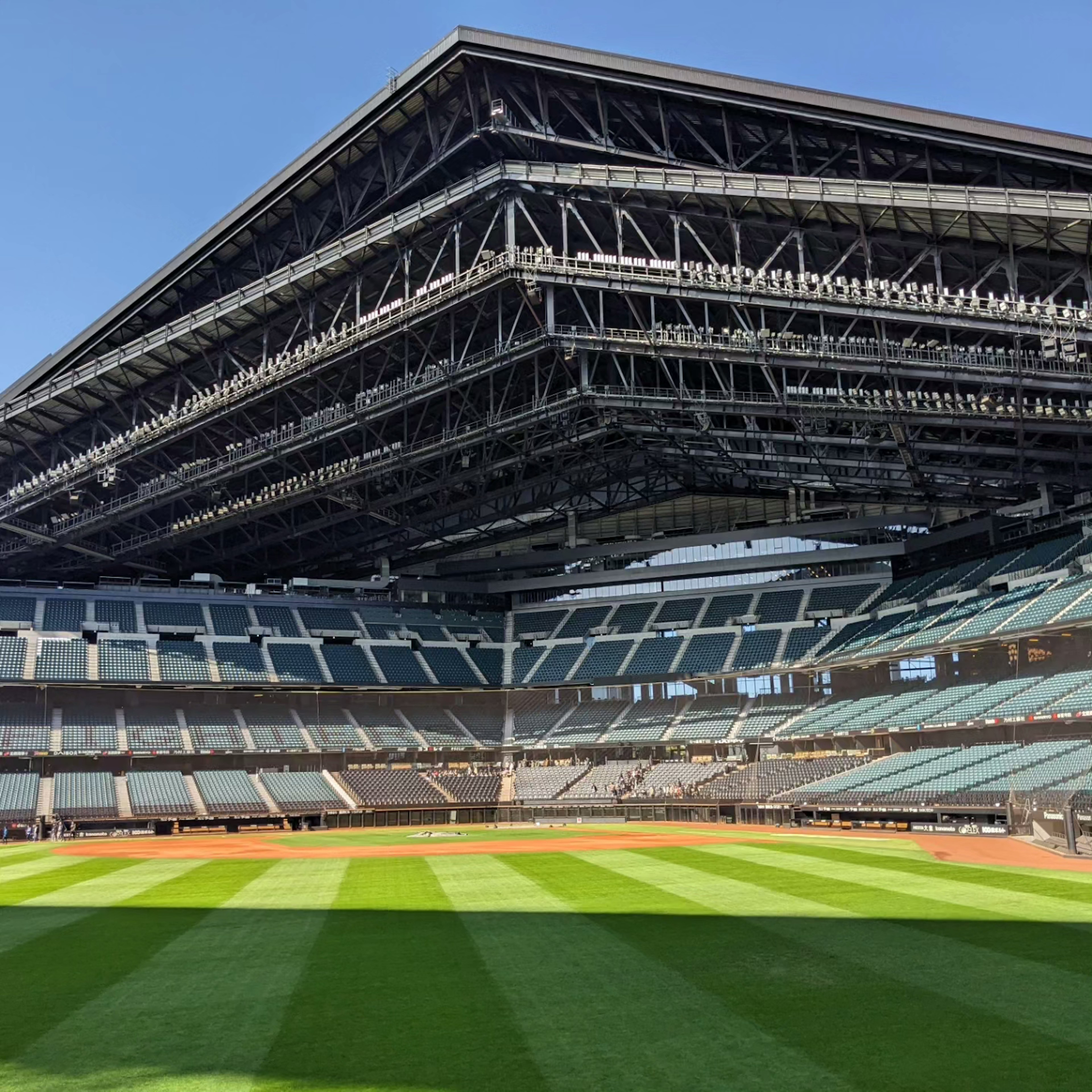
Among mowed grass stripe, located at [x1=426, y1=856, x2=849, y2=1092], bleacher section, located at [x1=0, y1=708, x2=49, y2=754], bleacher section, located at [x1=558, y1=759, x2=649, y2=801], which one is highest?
bleacher section, located at [x1=0, y1=708, x2=49, y2=754]

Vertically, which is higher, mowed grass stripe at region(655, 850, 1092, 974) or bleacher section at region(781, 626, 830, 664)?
bleacher section at region(781, 626, 830, 664)

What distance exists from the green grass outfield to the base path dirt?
7.26 meters

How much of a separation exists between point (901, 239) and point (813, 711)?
3175 centimetres

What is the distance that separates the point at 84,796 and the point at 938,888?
166ft

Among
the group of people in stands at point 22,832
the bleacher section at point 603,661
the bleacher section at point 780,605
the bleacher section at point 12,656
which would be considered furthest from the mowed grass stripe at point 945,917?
the bleacher section at point 12,656

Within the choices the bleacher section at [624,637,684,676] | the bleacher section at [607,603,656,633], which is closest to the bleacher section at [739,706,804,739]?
the bleacher section at [624,637,684,676]

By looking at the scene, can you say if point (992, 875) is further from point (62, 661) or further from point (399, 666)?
point (62, 661)

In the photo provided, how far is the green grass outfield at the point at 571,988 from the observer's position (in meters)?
9.12

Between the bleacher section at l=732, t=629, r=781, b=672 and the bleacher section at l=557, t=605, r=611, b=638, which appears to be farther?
the bleacher section at l=557, t=605, r=611, b=638

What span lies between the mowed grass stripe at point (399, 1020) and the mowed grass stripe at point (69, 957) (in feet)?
7.15

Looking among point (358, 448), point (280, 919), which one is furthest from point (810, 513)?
point (280, 919)


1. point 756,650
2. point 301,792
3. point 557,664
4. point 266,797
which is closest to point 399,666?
point 557,664

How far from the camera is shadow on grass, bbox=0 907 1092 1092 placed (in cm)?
907

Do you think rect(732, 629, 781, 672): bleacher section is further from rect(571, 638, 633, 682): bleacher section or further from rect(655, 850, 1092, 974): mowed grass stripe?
rect(655, 850, 1092, 974): mowed grass stripe
